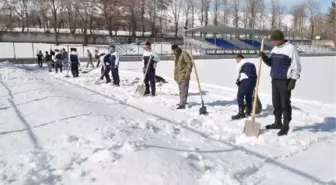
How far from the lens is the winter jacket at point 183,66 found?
28.0 feet

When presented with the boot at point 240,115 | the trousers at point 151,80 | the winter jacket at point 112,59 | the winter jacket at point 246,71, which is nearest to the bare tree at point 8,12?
A: the winter jacket at point 112,59

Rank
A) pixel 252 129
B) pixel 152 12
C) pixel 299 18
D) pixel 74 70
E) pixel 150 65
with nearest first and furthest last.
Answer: pixel 252 129 → pixel 150 65 → pixel 74 70 → pixel 152 12 → pixel 299 18

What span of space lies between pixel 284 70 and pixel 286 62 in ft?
0.47

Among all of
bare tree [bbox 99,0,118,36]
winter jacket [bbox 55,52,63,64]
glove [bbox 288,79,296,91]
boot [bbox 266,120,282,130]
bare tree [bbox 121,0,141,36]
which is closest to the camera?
glove [bbox 288,79,296,91]

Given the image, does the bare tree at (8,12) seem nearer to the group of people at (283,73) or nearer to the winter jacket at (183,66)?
the winter jacket at (183,66)

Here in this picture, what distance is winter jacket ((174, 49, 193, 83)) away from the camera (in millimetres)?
8547

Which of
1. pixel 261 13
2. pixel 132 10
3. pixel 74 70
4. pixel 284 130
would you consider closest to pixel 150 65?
pixel 284 130

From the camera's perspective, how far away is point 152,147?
4660mm

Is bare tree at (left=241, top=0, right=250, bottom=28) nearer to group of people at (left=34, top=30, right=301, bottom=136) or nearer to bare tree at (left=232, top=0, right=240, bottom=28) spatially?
bare tree at (left=232, top=0, right=240, bottom=28)

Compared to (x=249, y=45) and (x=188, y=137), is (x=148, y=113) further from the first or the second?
(x=249, y=45)

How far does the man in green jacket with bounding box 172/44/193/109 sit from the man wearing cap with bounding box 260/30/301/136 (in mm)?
2714

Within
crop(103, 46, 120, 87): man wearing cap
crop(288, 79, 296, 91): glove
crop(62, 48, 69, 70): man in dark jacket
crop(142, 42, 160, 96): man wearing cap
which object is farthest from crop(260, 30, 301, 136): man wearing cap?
crop(62, 48, 69, 70): man in dark jacket

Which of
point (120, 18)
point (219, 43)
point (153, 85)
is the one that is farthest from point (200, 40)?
point (153, 85)

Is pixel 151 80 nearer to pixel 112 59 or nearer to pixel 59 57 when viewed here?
pixel 112 59
